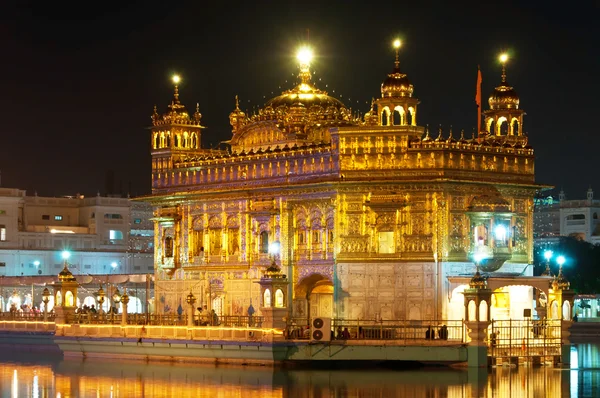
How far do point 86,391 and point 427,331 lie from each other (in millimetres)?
11544

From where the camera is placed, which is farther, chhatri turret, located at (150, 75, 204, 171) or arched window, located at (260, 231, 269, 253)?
chhatri turret, located at (150, 75, 204, 171)

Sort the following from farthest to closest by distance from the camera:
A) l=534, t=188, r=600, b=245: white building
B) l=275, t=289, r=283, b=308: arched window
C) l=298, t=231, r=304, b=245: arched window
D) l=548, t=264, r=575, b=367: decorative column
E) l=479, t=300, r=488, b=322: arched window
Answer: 1. l=534, t=188, r=600, b=245: white building
2. l=298, t=231, r=304, b=245: arched window
3. l=548, t=264, r=575, b=367: decorative column
4. l=275, t=289, r=283, b=308: arched window
5. l=479, t=300, r=488, b=322: arched window

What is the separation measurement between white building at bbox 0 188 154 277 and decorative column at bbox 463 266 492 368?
60.1m

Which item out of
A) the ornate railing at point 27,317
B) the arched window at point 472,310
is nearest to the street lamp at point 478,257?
the arched window at point 472,310

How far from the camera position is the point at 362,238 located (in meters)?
48.1

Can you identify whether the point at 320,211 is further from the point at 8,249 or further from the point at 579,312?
the point at 8,249

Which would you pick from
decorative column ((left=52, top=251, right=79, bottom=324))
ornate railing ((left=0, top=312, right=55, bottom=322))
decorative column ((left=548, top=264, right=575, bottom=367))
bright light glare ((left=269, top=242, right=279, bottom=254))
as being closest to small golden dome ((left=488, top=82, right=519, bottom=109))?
decorative column ((left=548, top=264, right=575, bottom=367))

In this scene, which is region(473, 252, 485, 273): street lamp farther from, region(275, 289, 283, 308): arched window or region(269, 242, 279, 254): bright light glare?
region(269, 242, 279, 254): bright light glare

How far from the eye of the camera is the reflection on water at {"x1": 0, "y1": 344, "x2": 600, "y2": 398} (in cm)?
3812

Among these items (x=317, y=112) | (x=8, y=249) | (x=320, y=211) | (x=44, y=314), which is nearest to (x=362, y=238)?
(x=320, y=211)


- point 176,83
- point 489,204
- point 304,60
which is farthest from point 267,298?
point 176,83

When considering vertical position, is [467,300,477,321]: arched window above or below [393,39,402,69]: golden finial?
below

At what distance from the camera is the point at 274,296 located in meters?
46.1

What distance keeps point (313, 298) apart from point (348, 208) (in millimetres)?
4462
